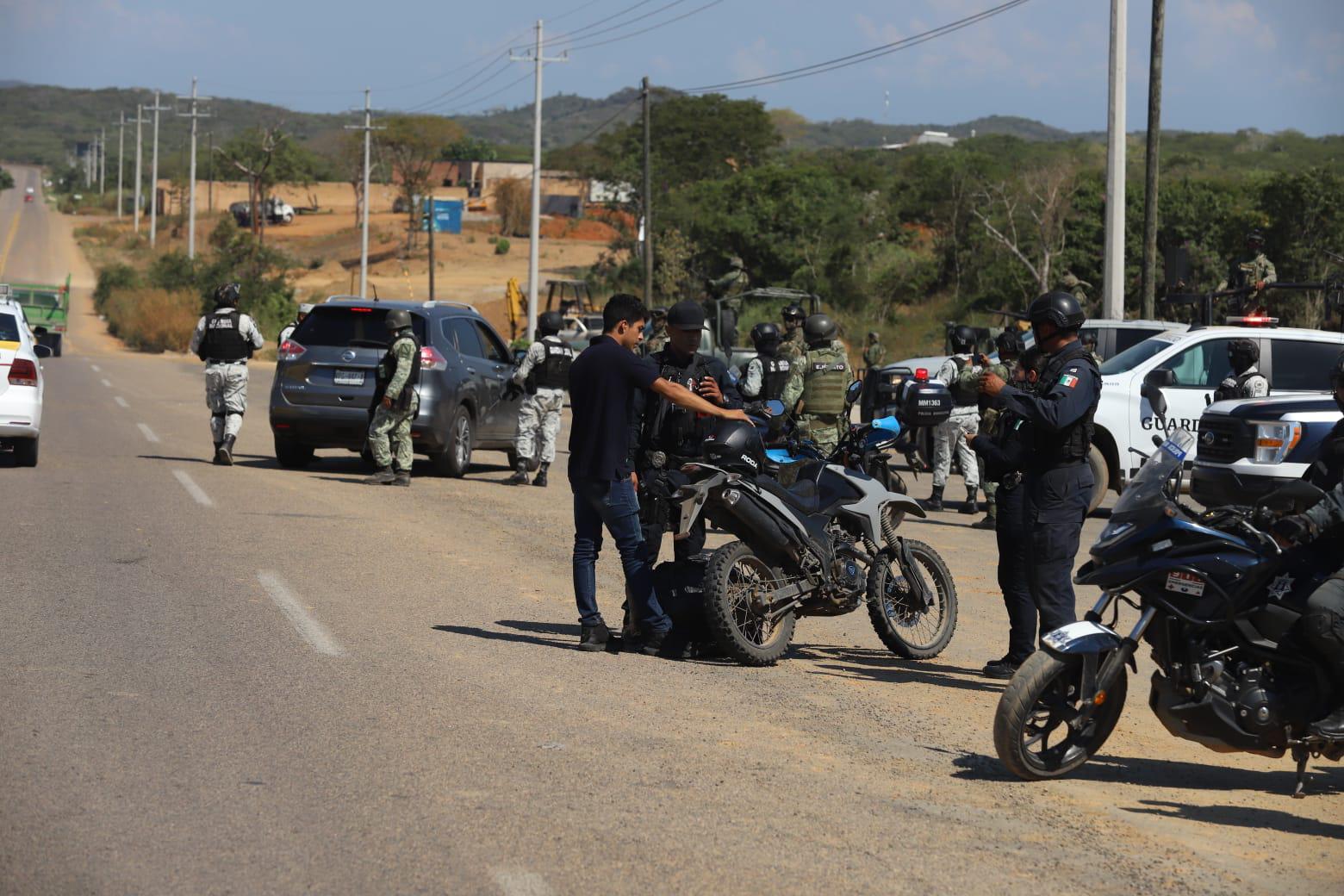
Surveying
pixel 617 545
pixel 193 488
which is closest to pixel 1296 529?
pixel 617 545

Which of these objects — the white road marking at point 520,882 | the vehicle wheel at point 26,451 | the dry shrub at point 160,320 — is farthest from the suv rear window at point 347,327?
the dry shrub at point 160,320

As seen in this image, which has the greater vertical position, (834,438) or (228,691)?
(834,438)

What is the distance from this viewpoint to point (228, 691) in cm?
726

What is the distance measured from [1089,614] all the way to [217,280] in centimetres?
5948

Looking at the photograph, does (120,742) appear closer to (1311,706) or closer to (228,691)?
(228,691)

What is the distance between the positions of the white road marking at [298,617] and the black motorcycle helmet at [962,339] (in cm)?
699

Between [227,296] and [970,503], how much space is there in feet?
25.7

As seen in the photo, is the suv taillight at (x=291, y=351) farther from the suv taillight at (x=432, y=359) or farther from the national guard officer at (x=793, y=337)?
the national guard officer at (x=793, y=337)

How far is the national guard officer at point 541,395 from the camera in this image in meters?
16.1

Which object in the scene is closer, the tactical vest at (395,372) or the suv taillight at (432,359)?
the tactical vest at (395,372)

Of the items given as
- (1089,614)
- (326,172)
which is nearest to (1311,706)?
(1089,614)

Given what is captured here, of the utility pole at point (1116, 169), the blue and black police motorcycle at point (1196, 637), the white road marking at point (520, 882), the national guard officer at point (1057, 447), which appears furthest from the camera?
the utility pole at point (1116, 169)

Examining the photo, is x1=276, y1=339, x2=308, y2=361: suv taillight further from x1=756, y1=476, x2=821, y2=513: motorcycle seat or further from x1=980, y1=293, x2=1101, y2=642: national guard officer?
x1=980, y1=293, x2=1101, y2=642: national guard officer

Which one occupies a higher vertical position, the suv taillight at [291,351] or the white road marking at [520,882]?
the suv taillight at [291,351]
